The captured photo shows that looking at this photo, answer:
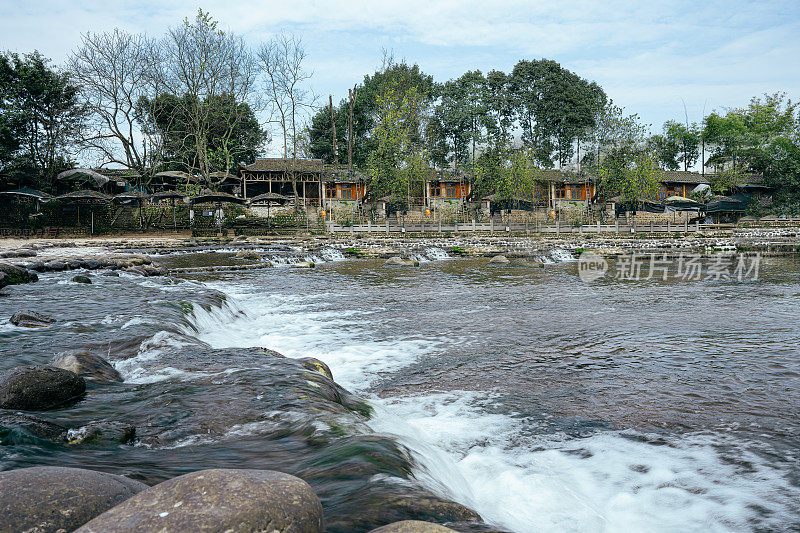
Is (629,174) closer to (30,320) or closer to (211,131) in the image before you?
(211,131)

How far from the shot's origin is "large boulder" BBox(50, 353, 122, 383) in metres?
4.96

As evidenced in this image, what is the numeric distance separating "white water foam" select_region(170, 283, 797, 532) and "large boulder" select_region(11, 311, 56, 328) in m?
5.37

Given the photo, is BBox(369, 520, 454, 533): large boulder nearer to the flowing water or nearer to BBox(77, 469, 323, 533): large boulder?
BBox(77, 469, 323, 533): large boulder

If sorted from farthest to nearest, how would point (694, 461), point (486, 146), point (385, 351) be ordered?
point (486, 146), point (385, 351), point (694, 461)

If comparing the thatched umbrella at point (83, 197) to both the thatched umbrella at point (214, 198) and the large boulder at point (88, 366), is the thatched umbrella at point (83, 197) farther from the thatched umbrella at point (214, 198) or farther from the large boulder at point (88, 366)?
the large boulder at point (88, 366)

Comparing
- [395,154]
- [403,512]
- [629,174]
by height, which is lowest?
[403,512]

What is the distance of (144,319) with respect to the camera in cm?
782

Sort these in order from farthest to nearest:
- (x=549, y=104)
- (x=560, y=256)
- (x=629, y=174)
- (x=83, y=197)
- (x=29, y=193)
Result: (x=549, y=104)
(x=629, y=174)
(x=83, y=197)
(x=29, y=193)
(x=560, y=256)

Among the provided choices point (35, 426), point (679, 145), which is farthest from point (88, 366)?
point (679, 145)

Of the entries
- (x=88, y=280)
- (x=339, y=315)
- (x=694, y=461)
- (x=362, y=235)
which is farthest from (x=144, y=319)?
(x=362, y=235)

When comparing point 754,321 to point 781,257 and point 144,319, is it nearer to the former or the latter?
point 144,319

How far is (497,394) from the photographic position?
18.0 feet

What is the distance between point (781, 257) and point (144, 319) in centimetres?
2852
